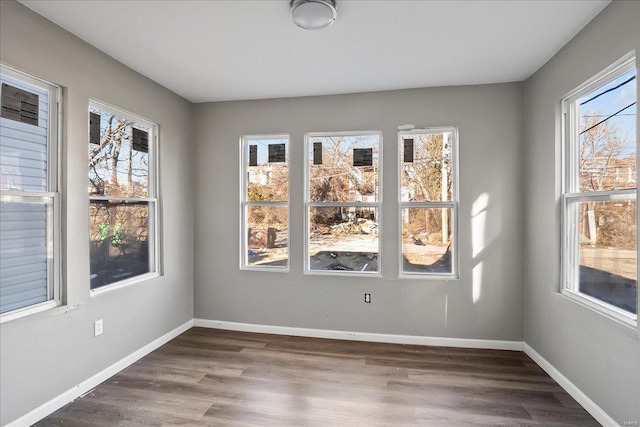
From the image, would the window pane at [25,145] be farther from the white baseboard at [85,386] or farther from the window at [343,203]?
the window at [343,203]

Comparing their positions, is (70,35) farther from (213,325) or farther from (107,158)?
(213,325)

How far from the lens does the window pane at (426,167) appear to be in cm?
359

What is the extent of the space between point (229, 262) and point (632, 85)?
384 centimetres

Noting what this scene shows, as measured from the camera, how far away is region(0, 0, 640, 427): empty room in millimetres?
2227

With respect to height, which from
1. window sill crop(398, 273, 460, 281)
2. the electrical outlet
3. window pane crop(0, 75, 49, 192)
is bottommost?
the electrical outlet

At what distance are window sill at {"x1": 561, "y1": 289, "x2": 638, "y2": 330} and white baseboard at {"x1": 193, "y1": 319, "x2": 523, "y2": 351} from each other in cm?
101

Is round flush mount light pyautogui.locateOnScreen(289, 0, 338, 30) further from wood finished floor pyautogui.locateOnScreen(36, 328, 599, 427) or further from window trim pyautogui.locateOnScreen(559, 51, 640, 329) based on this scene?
wood finished floor pyautogui.locateOnScreen(36, 328, 599, 427)

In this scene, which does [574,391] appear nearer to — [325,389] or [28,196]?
[325,389]

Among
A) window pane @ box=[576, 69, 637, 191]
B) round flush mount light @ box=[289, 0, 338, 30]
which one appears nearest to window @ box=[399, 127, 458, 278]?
window pane @ box=[576, 69, 637, 191]

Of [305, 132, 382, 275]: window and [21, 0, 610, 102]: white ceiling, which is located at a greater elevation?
[21, 0, 610, 102]: white ceiling

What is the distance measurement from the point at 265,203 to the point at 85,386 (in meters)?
2.31

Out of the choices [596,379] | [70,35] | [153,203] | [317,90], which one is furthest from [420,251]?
[70,35]

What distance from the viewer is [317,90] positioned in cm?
365

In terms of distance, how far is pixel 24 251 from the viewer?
7.48 feet
